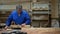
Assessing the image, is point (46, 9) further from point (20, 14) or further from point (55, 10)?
point (20, 14)

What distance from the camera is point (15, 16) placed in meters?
5.46

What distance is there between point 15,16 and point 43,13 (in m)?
1.86

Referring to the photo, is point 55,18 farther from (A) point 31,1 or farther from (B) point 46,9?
(A) point 31,1

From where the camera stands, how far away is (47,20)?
7199 millimetres

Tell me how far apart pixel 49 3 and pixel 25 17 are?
181cm

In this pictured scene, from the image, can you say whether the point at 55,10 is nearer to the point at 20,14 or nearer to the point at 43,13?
the point at 43,13

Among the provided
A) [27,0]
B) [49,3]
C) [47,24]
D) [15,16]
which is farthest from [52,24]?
[15,16]

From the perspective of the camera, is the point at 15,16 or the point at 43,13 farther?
the point at 43,13

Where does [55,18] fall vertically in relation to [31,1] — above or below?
below

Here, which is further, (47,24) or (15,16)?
(47,24)

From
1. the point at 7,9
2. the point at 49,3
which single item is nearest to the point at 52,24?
the point at 49,3

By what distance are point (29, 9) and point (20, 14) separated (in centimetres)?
169

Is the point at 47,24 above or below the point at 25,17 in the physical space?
below

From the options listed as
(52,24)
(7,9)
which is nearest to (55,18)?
(52,24)
